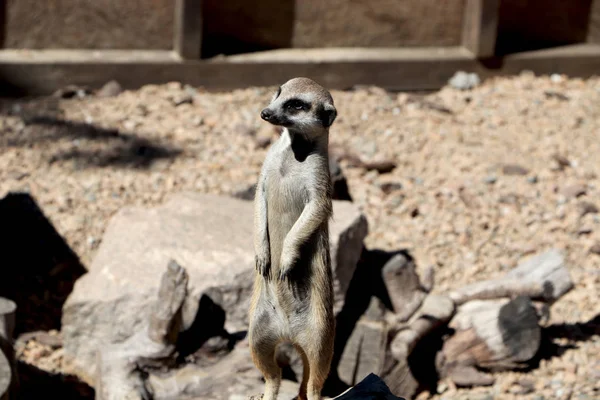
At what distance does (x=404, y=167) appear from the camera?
246 inches

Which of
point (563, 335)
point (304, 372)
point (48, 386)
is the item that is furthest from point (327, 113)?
point (563, 335)

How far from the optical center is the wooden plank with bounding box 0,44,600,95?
652cm

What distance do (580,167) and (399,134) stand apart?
1253 millimetres

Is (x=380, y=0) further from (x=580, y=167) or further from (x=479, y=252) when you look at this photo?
(x=479, y=252)

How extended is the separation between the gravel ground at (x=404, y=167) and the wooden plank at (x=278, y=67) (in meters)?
0.13

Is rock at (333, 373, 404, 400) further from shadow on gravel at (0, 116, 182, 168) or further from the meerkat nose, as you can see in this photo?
shadow on gravel at (0, 116, 182, 168)

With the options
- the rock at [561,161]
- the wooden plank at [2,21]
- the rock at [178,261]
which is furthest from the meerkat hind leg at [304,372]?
the wooden plank at [2,21]

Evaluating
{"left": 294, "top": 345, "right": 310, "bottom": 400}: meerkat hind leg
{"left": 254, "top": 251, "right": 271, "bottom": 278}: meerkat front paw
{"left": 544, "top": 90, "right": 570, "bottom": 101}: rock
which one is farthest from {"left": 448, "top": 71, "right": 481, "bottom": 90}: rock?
{"left": 254, "top": 251, "right": 271, "bottom": 278}: meerkat front paw

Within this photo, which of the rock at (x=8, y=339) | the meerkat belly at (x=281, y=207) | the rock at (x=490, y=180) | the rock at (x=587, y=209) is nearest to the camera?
the meerkat belly at (x=281, y=207)

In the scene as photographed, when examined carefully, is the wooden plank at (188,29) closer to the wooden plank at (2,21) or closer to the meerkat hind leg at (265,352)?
the wooden plank at (2,21)

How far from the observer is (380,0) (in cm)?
717

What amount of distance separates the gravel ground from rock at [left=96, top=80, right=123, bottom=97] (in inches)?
2.2

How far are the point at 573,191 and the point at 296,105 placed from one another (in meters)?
3.74

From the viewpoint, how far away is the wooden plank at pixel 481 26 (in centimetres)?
709
